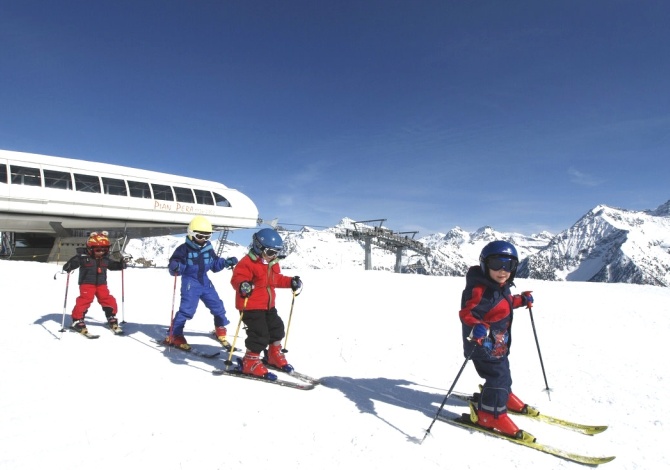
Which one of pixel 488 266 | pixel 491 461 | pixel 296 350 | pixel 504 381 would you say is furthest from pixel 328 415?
pixel 296 350

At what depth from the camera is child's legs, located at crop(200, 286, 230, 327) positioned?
648cm

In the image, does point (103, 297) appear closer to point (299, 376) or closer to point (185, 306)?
point (185, 306)

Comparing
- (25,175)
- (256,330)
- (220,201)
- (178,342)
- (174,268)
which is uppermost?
(220,201)

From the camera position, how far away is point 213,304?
659cm

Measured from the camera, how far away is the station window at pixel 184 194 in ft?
74.6

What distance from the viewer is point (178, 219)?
22.5 m

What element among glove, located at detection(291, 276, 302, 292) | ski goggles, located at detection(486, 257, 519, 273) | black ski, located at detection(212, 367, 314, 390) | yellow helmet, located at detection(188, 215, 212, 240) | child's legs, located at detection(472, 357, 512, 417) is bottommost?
black ski, located at detection(212, 367, 314, 390)

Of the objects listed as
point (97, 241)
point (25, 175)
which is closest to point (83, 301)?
point (97, 241)

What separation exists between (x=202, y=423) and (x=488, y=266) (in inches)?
122

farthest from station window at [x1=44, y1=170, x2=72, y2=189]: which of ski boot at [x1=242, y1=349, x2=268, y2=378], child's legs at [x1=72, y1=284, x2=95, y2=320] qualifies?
ski boot at [x1=242, y1=349, x2=268, y2=378]

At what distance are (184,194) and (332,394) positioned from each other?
69.8ft

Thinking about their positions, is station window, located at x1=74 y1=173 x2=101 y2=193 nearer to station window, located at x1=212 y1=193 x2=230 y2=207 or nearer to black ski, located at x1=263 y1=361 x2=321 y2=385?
station window, located at x1=212 y1=193 x2=230 y2=207

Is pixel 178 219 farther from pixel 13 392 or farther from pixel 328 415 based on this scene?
pixel 328 415

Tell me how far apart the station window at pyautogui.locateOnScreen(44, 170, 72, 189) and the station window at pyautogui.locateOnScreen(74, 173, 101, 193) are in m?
0.30
